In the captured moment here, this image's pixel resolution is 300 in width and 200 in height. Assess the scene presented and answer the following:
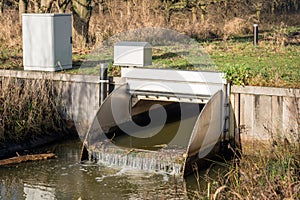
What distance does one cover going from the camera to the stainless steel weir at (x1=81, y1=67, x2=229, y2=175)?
492 inches

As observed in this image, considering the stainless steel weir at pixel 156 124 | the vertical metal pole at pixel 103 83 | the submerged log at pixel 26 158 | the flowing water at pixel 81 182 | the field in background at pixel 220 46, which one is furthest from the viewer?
the vertical metal pole at pixel 103 83

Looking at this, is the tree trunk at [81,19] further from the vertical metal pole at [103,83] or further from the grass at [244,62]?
the vertical metal pole at [103,83]

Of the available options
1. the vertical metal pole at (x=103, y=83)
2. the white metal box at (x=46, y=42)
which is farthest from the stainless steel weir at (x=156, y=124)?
the white metal box at (x=46, y=42)

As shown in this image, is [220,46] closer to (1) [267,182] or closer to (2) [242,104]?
(2) [242,104]

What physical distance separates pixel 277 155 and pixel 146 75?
20.3 ft

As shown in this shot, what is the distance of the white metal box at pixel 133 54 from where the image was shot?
15.1m

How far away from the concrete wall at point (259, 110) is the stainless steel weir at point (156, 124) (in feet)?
0.90

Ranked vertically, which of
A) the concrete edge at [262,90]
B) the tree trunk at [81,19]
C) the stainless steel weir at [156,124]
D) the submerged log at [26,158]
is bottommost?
the submerged log at [26,158]

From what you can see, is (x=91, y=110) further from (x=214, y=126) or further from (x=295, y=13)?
(x=295, y=13)

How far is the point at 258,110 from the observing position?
13.3m

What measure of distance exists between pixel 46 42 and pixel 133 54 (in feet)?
7.91

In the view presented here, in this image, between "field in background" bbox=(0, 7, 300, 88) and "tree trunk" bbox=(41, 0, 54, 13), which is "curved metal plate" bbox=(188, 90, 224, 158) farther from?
"tree trunk" bbox=(41, 0, 54, 13)

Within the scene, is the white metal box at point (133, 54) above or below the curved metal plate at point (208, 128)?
above

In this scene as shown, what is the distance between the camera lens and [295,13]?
35.8 m
